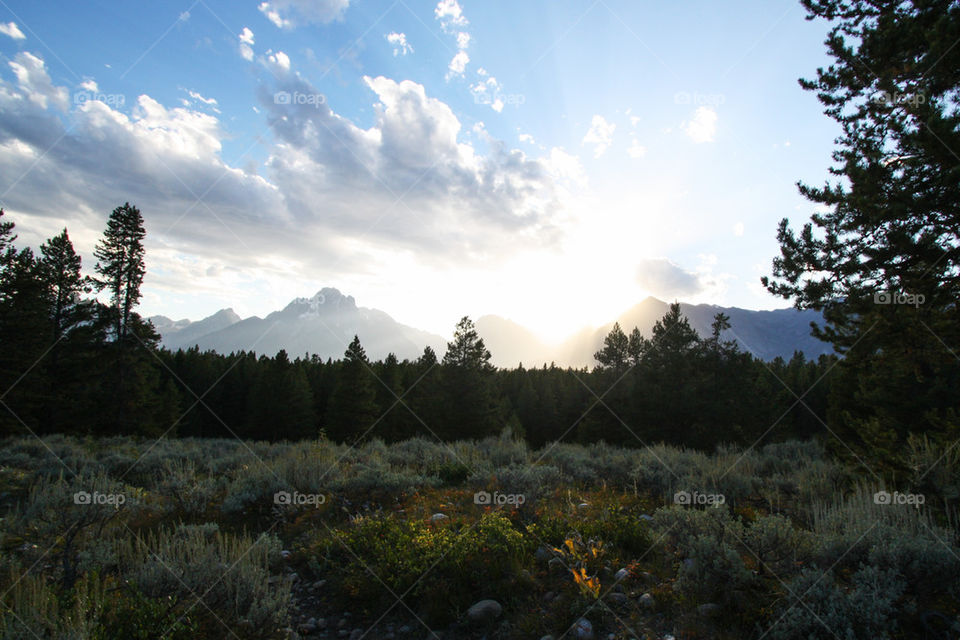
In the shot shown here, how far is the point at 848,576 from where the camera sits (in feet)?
13.3

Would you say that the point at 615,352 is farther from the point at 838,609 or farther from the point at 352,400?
the point at 838,609

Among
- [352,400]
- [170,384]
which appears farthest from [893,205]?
[170,384]

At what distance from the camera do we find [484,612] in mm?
4094

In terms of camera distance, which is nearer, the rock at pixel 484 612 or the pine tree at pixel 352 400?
the rock at pixel 484 612

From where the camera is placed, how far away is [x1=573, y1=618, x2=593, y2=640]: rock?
144 inches

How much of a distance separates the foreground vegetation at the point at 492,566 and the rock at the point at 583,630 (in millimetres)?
15

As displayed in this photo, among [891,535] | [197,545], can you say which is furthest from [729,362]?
[197,545]

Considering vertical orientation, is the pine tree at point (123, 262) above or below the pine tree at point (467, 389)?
above

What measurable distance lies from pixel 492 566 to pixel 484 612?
2.00 feet

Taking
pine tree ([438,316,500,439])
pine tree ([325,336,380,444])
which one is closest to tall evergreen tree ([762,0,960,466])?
pine tree ([438,316,500,439])

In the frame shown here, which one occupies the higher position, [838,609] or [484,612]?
[838,609]

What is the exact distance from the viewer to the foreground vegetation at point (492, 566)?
3443 millimetres

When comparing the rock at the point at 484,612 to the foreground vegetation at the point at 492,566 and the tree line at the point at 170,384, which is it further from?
the tree line at the point at 170,384

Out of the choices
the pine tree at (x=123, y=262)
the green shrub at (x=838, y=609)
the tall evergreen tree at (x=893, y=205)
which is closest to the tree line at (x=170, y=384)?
the pine tree at (x=123, y=262)
